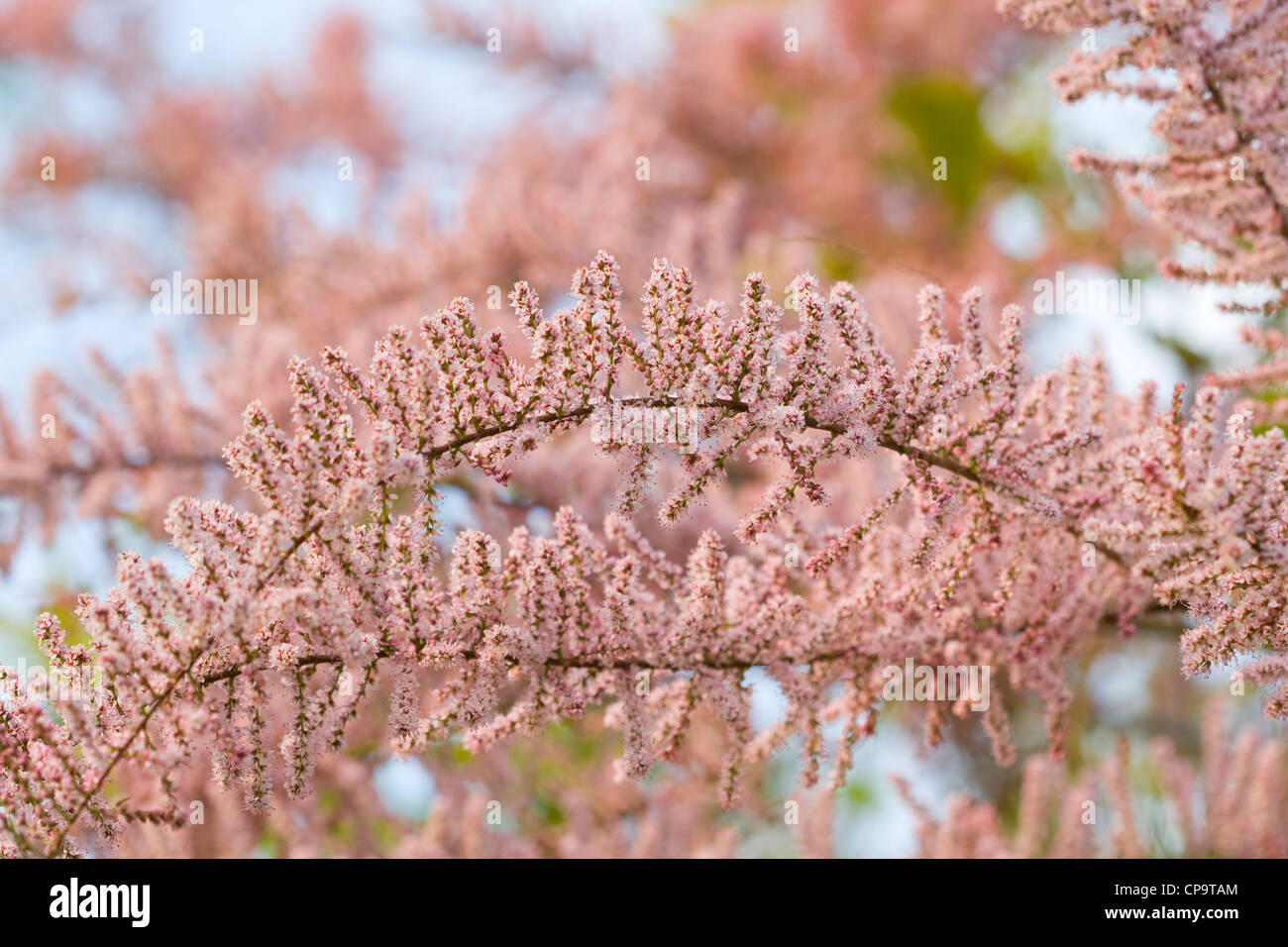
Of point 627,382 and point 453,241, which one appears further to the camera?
point 453,241

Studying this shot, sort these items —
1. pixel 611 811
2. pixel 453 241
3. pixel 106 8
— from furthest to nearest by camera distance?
pixel 106 8 → pixel 453 241 → pixel 611 811

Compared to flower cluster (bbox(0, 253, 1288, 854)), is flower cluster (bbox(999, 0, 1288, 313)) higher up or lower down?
higher up

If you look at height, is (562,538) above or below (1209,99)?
below

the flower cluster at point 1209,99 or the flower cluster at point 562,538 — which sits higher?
the flower cluster at point 1209,99

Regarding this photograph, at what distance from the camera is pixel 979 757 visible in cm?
567

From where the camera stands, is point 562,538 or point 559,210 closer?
point 562,538

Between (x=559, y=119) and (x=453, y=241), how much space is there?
3.56m

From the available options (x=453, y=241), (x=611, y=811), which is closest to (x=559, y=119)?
(x=453, y=241)

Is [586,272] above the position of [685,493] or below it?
above

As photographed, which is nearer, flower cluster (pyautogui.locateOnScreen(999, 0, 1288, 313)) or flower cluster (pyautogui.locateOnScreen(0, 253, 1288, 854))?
flower cluster (pyautogui.locateOnScreen(0, 253, 1288, 854))

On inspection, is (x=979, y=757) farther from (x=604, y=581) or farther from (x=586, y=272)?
(x=586, y=272)

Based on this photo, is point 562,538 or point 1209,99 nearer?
point 562,538

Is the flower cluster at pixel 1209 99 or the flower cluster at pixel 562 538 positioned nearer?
the flower cluster at pixel 562 538
